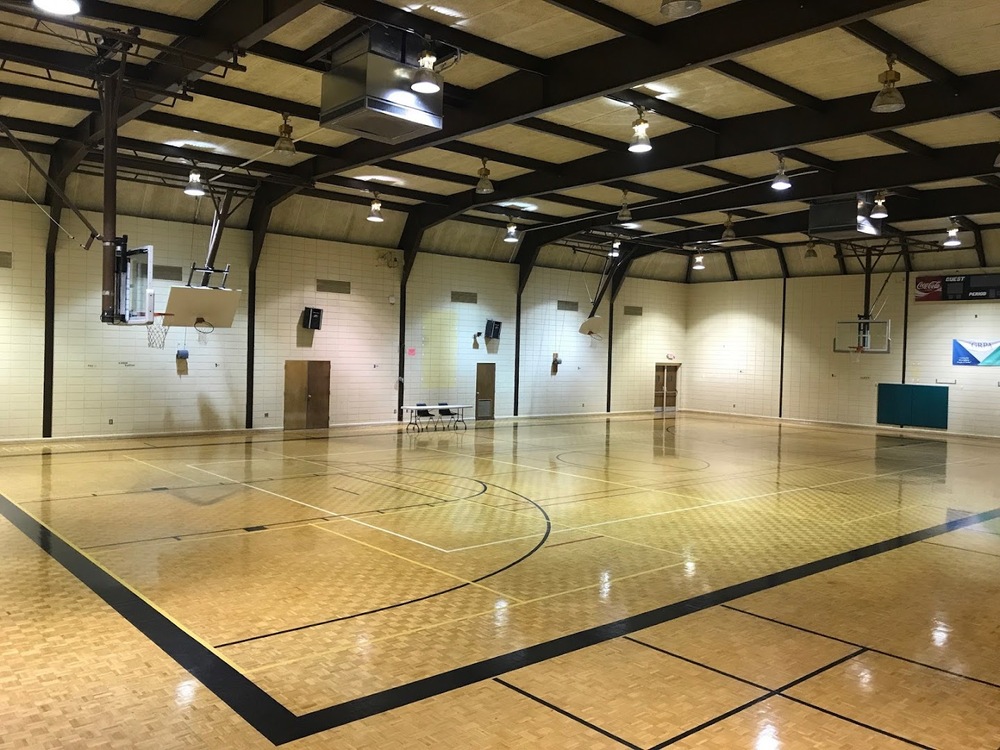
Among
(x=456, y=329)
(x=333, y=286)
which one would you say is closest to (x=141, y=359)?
(x=333, y=286)

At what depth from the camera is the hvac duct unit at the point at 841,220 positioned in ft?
47.0

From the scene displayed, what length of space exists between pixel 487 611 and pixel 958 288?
1926cm

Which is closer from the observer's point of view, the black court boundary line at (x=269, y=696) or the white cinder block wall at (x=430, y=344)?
the black court boundary line at (x=269, y=696)

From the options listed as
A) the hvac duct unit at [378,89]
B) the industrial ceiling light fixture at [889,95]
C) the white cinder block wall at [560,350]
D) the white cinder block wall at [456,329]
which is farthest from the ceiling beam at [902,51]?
the white cinder block wall at [560,350]

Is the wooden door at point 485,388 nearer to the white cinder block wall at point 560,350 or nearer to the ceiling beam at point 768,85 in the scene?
the white cinder block wall at point 560,350

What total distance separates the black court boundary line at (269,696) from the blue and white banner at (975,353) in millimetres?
15059

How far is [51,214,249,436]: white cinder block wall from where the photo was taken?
14547 millimetres

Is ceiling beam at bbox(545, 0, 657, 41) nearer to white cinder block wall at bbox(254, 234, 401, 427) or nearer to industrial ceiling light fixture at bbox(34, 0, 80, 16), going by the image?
industrial ceiling light fixture at bbox(34, 0, 80, 16)

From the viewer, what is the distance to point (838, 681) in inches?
180

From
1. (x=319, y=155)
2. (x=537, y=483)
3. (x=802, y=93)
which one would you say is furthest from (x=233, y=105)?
(x=802, y=93)

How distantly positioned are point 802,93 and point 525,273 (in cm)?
1208

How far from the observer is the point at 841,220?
1459cm

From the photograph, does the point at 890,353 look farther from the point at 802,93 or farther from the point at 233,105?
the point at 233,105

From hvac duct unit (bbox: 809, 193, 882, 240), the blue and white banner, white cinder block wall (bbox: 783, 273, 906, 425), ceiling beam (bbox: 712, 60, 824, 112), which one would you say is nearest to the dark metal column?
ceiling beam (bbox: 712, 60, 824, 112)
